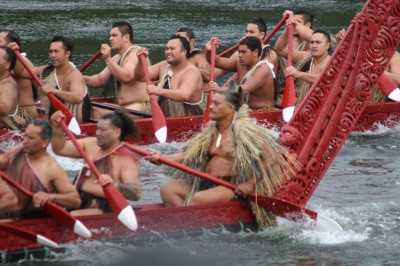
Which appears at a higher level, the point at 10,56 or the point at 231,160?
the point at 10,56

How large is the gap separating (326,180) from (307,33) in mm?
3141

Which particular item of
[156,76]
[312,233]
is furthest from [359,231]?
[156,76]

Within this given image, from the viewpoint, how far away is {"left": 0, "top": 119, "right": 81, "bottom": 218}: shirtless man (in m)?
9.11

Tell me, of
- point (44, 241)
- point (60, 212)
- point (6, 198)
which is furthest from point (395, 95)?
point (6, 198)

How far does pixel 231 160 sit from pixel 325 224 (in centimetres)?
96

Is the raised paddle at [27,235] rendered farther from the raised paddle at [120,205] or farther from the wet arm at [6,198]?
the raised paddle at [120,205]

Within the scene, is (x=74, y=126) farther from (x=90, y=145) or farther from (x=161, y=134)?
(x=90, y=145)

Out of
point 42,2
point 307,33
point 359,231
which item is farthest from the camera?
point 42,2

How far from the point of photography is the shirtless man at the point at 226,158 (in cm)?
979

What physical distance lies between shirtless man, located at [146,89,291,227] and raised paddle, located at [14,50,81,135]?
2.52 m

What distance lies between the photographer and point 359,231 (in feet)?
34.2

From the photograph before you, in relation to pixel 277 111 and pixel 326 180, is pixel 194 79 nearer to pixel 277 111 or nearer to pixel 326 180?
pixel 277 111

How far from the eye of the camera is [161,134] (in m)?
12.8

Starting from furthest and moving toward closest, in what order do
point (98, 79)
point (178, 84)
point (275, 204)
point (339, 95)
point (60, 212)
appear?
point (98, 79), point (178, 84), point (339, 95), point (275, 204), point (60, 212)
